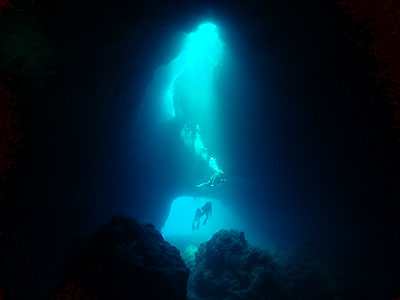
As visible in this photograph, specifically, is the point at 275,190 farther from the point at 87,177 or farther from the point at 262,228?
the point at 87,177

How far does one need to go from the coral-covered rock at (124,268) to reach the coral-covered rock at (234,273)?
4403 mm

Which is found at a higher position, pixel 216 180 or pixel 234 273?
pixel 216 180

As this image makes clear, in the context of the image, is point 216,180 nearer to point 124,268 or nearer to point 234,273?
point 234,273

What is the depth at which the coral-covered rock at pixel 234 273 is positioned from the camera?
34.4 feet

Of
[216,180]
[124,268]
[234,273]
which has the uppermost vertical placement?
[216,180]

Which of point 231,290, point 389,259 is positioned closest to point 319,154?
point 389,259

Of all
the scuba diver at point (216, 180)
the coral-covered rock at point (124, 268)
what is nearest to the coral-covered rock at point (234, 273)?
the coral-covered rock at point (124, 268)

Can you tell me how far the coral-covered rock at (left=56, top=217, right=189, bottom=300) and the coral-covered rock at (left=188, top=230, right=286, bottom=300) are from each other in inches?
173

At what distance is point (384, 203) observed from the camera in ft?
30.6

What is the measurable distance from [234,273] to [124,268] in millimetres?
6753

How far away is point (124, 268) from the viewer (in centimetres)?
602

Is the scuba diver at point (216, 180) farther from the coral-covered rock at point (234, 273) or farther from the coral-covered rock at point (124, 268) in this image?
the coral-covered rock at point (124, 268)

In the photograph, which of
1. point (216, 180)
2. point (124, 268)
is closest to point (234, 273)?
point (124, 268)

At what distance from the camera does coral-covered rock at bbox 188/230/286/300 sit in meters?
10.5
